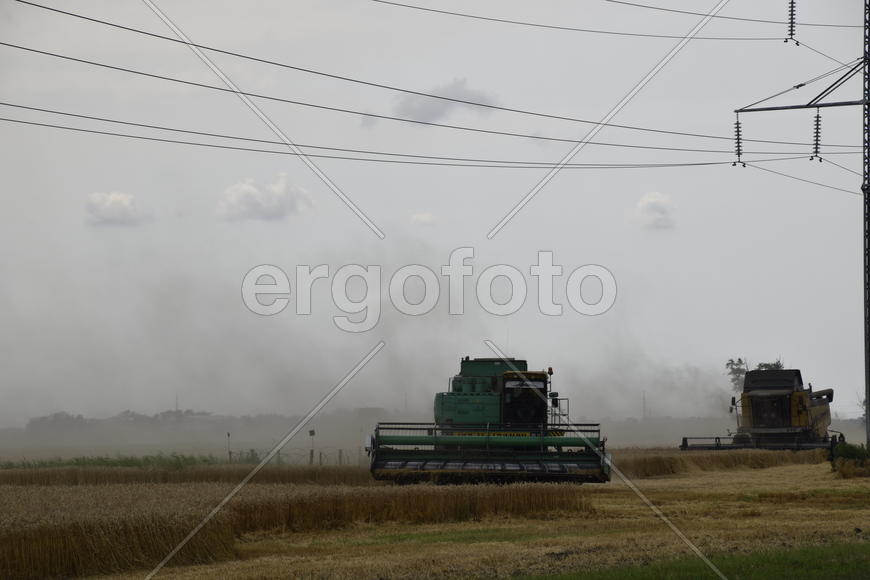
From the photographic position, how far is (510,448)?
104ft

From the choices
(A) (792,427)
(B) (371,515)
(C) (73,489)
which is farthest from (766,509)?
(A) (792,427)

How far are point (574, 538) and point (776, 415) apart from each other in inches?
1401

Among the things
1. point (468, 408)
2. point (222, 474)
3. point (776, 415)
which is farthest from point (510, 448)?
point (776, 415)

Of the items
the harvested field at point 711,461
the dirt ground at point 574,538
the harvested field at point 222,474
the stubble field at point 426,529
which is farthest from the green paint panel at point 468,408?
the harvested field at point 711,461

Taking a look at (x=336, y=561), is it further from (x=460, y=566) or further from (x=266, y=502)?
(x=266, y=502)

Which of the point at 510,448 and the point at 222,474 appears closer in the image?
the point at 510,448

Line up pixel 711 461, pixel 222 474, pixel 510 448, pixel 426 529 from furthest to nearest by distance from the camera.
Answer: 1. pixel 711 461
2. pixel 222 474
3. pixel 510 448
4. pixel 426 529

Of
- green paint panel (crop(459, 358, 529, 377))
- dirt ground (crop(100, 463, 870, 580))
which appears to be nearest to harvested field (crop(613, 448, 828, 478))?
green paint panel (crop(459, 358, 529, 377))

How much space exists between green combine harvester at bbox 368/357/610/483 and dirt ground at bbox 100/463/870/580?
1.30 metres

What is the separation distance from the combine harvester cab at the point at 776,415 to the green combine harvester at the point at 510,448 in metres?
19.0

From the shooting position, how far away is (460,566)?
54.1 ft

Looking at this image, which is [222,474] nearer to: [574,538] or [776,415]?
[574,538]

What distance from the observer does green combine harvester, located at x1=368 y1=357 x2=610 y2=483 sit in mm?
30047

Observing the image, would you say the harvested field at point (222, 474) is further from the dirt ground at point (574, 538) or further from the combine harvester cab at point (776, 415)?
the combine harvester cab at point (776, 415)
